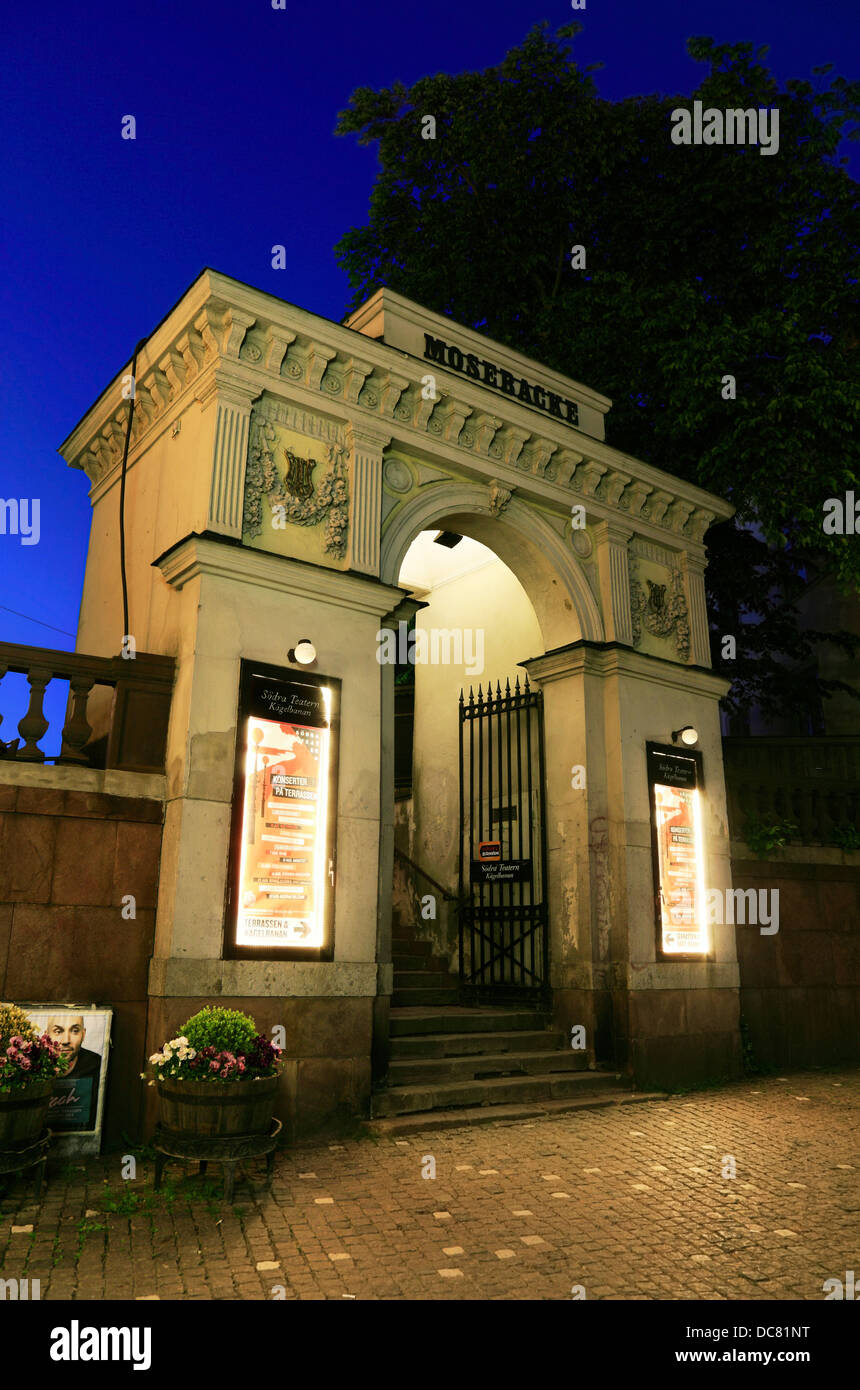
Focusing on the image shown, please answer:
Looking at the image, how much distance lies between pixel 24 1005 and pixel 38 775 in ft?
5.79

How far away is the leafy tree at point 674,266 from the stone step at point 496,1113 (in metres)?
8.17

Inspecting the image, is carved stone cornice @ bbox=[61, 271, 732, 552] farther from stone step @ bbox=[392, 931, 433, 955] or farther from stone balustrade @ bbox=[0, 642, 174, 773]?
stone step @ bbox=[392, 931, 433, 955]

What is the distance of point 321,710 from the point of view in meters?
8.83

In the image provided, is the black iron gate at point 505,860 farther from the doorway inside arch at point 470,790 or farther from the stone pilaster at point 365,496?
the stone pilaster at point 365,496

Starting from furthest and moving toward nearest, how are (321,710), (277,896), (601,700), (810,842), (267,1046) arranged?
1. (810,842)
2. (601,700)
3. (321,710)
4. (277,896)
5. (267,1046)

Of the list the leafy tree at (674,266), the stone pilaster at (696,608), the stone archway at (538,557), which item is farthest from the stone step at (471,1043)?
the leafy tree at (674,266)

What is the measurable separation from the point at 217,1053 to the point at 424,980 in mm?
6201

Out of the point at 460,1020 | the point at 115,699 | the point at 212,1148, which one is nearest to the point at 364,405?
the point at 115,699

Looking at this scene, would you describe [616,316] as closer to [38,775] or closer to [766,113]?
[766,113]

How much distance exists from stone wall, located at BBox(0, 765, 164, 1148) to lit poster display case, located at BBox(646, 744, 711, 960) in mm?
6278

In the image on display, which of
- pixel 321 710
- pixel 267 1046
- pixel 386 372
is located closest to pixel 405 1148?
pixel 267 1046

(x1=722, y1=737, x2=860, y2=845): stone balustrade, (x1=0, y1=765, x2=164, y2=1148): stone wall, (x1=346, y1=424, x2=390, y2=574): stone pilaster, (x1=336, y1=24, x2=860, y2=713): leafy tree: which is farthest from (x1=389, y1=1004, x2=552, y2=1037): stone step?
(x1=336, y1=24, x2=860, y2=713): leafy tree

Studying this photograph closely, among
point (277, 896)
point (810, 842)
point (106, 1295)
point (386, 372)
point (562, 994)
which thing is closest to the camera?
point (106, 1295)

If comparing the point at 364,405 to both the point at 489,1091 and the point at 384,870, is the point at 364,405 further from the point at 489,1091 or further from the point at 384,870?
the point at 489,1091
